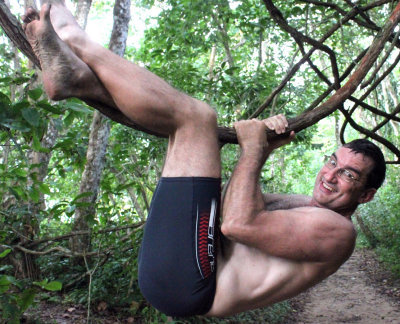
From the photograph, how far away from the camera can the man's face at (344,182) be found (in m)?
2.10

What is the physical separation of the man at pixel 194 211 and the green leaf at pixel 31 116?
0.93 feet

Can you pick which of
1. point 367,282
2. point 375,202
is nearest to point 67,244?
point 367,282

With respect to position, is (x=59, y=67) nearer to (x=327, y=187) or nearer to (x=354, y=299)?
(x=327, y=187)

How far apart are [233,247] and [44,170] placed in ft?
11.0

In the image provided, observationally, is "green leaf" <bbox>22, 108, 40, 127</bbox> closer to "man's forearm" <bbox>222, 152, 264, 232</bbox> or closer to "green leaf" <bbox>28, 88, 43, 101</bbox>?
"green leaf" <bbox>28, 88, 43, 101</bbox>

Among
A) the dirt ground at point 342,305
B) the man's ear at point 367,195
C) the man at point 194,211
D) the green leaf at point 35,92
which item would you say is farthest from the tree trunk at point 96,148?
the man's ear at point 367,195

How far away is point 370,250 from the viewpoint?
11008mm

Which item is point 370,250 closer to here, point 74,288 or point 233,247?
point 74,288

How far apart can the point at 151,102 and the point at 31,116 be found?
0.67 meters

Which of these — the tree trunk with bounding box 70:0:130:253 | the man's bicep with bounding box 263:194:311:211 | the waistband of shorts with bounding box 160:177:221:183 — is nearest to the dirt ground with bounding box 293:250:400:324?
the tree trunk with bounding box 70:0:130:253

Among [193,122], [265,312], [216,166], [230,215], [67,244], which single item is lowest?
[265,312]

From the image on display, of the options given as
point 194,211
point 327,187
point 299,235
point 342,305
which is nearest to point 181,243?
point 194,211

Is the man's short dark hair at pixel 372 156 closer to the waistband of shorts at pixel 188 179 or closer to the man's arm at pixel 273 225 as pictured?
the man's arm at pixel 273 225

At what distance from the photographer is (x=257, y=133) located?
6.40 feet
